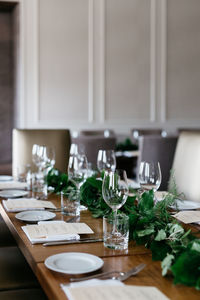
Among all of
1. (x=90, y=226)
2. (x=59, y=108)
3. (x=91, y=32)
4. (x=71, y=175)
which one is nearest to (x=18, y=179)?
(x=71, y=175)

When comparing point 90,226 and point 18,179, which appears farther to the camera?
point 18,179

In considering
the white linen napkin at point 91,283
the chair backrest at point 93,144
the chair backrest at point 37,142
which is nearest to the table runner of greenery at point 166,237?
the white linen napkin at point 91,283

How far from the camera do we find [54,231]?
136 centimetres

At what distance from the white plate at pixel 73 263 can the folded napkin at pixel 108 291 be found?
0.07 meters

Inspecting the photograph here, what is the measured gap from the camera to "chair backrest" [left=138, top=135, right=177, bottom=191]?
384cm

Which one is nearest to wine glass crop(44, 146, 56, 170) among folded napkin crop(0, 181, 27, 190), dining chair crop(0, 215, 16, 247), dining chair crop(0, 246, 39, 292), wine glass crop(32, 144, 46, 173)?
wine glass crop(32, 144, 46, 173)

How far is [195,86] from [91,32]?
1.80 meters

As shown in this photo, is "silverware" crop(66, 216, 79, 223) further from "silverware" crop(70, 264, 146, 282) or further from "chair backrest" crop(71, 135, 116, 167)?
"chair backrest" crop(71, 135, 116, 167)

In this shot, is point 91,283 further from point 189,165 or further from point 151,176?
point 189,165

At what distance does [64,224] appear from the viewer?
1.46 meters

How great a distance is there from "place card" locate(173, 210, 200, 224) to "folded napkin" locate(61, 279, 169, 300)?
2.16 feet

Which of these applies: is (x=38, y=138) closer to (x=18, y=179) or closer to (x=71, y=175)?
(x=18, y=179)

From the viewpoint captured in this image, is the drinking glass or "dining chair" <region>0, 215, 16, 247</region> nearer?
the drinking glass

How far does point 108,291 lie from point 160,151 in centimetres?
304
